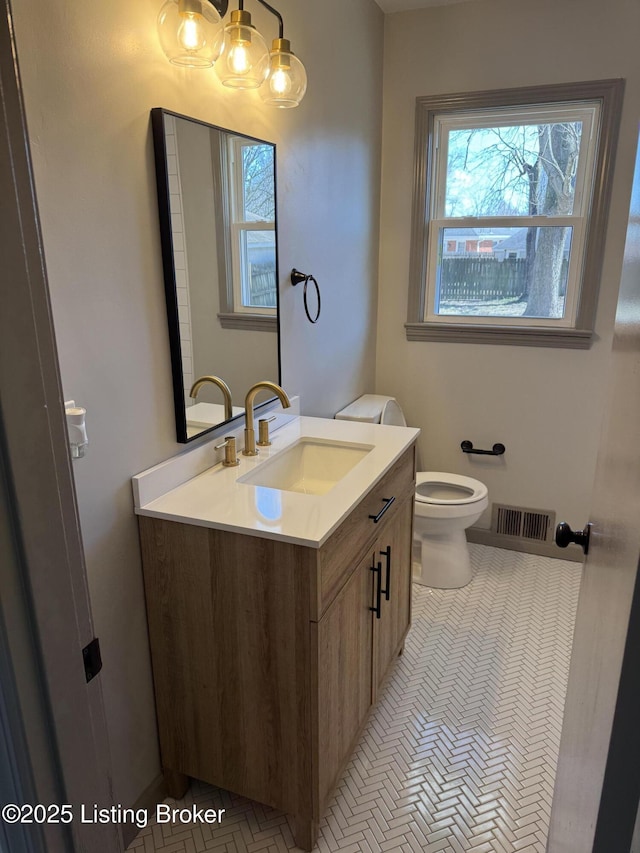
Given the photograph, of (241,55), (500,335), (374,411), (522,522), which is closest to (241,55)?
(241,55)

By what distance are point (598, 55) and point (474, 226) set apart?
83 cm

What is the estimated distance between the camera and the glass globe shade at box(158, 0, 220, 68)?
Result: 1.30 meters

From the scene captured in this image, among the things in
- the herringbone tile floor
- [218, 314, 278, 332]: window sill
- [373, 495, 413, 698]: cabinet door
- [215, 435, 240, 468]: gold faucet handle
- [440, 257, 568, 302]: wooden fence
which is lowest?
the herringbone tile floor

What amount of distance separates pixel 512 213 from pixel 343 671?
227cm

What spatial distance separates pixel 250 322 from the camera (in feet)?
6.27

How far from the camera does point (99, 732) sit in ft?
2.87

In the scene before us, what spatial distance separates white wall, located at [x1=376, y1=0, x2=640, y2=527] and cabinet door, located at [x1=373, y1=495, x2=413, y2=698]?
109 centimetres

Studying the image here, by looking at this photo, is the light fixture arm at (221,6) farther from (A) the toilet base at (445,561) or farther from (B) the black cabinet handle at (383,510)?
(A) the toilet base at (445,561)

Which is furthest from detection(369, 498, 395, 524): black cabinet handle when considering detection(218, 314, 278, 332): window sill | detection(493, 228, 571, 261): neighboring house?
detection(493, 228, 571, 261): neighboring house

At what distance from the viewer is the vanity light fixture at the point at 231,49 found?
4.29 feet

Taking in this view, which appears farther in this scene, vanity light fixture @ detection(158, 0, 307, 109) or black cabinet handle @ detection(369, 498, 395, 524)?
black cabinet handle @ detection(369, 498, 395, 524)

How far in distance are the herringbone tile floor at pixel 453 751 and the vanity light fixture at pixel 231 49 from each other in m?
1.97

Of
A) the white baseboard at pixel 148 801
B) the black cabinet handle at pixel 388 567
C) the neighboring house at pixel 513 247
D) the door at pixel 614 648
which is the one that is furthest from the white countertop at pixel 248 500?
the neighboring house at pixel 513 247

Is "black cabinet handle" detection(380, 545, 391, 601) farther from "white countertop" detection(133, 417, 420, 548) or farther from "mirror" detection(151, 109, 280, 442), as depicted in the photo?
"mirror" detection(151, 109, 280, 442)
